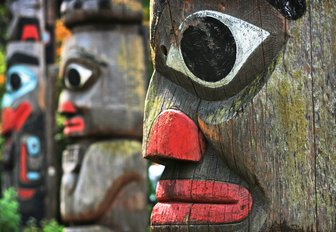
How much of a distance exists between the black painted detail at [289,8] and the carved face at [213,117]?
1cm

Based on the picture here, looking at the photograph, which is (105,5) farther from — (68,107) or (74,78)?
(68,107)

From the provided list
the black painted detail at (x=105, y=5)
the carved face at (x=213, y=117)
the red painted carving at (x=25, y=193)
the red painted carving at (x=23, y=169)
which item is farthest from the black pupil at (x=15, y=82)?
the carved face at (x=213, y=117)

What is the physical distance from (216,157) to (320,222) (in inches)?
18.4

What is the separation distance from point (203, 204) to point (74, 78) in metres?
4.40

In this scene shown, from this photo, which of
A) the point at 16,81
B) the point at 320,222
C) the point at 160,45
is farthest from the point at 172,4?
the point at 16,81

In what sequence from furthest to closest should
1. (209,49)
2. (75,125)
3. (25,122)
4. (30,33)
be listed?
(30,33) < (25,122) < (75,125) < (209,49)

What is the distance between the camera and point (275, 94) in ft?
8.70

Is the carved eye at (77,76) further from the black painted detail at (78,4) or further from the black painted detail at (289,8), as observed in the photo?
the black painted detail at (289,8)

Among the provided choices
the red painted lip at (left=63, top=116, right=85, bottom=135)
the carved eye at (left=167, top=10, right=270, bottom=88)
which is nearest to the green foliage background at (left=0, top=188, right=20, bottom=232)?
the red painted lip at (left=63, top=116, right=85, bottom=135)

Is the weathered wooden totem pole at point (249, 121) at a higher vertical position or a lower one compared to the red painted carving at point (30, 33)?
lower

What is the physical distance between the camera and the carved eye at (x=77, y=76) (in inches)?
270

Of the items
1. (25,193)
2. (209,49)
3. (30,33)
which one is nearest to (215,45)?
(209,49)

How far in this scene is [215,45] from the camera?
2.76m

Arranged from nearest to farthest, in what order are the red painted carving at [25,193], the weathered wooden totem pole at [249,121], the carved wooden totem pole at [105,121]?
the weathered wooden totem pole at [249,121], the carved wooden totem pole at [105,121], the red painted carving at [25,193]
